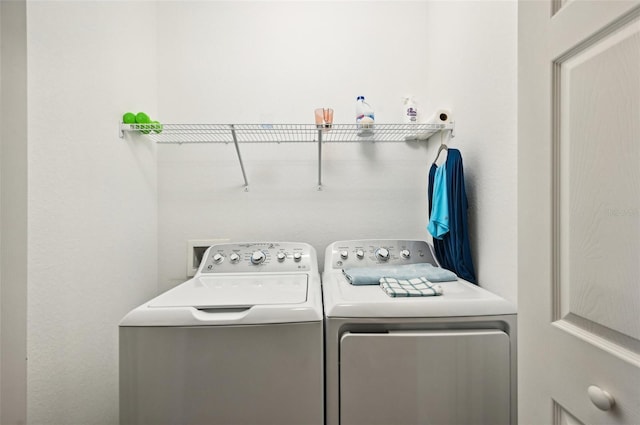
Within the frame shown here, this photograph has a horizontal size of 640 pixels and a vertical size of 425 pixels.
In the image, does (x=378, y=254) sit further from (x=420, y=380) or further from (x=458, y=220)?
(x=420, y=380)

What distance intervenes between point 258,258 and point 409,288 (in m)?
0.77

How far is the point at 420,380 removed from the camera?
88 cm

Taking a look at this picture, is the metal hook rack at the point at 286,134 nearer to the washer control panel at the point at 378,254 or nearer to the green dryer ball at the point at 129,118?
the green dryer ball at the point at 129,118

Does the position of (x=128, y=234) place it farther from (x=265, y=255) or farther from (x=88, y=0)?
(x=88, y=0)

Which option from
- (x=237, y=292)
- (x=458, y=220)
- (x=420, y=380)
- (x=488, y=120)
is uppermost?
(x=488, y=120)

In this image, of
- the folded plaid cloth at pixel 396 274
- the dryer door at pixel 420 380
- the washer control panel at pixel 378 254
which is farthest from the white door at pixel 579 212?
the washer control panel at pixel 378 254

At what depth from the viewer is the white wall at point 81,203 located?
0.97 metres

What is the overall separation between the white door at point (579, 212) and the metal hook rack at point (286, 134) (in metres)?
0.92

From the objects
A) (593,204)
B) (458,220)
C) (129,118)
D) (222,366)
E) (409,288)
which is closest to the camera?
(593,204)

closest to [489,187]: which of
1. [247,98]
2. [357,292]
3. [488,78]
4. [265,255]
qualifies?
[488,78]

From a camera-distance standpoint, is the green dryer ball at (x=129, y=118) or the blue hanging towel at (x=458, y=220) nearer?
the blue hanging towel at (x=458, y=220)

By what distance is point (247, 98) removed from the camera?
179 cm

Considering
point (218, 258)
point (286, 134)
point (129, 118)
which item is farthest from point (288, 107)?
point (218, 258)

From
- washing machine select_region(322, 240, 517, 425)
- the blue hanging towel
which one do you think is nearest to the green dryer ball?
washing machine select_region(322, 240, 517, 425)
